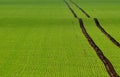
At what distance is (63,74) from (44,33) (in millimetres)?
6269

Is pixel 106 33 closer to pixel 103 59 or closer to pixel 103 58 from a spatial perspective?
pixel 103 58

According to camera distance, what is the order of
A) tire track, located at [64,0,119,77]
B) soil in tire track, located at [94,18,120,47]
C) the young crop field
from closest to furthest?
tire track, located at [64,0,119,77] → the young crop field → soil in tire track, located at [94,18,120,47]

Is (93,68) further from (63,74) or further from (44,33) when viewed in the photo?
(44,33)

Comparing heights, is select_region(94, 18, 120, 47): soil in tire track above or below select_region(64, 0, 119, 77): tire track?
below

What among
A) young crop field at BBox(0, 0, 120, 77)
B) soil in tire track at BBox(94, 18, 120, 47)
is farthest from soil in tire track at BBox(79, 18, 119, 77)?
soil in tire track at BBox(94, 18, 120, 47)

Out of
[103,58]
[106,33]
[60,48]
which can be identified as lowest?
[106,33]

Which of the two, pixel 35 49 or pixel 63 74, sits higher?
pixel 63 74

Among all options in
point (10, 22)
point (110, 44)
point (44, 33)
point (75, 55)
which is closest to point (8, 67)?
point (75, 55)

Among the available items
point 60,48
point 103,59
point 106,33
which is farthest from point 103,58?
point 106,33

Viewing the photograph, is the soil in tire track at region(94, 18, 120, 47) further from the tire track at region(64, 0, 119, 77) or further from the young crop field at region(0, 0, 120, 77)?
the tire track at region(64, 0, 119, 77)

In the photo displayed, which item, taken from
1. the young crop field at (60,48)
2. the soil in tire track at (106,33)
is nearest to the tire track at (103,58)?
the young crop field at (60,48)

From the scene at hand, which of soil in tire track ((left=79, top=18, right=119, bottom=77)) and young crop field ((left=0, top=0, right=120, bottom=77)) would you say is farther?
young crop field ((left=0, top=0, right=120, bottom=77))

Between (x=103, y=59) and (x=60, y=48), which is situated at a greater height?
(x=103, y=59)

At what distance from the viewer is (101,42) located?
38.9 feet
